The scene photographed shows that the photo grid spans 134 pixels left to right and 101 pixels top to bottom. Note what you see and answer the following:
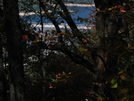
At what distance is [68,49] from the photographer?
8.70m

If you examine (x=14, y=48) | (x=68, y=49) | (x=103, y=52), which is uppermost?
(x=14, y=48)

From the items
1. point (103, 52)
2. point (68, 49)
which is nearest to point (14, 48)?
point (68, 49)

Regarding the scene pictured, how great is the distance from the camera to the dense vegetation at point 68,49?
4.39 meters

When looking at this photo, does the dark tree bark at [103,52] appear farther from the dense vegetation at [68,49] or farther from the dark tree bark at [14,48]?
the dark tree bark at [14,48]

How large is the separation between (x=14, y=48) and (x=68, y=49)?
2.95 metres

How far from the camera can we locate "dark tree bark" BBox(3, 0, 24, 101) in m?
6.21

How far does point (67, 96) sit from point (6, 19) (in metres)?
6.47

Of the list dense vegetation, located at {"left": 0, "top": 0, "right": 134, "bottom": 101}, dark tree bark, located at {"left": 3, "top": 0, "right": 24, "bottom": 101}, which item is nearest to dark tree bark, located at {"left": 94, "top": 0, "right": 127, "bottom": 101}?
dense vegetation, located at {"left": 0, "top": 0, "right": 134, "bottom": 101}

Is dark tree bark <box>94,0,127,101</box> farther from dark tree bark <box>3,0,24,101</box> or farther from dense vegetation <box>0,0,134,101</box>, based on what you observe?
dark tree bark <box>3,0,24,101</box>

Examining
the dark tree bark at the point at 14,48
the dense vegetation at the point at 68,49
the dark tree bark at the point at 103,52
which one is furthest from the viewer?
the dark tree bark at the point at 103,52

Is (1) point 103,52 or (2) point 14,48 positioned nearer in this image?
(2) point 14,48

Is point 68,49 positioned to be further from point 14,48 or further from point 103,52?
point 14,48

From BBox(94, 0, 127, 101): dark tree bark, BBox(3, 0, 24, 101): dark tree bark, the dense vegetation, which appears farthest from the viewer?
BBox(94, 0, 127, 101): dark tree bark

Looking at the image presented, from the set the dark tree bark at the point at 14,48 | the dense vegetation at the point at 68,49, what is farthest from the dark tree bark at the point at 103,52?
the dark tree bark at the point at 14,48
